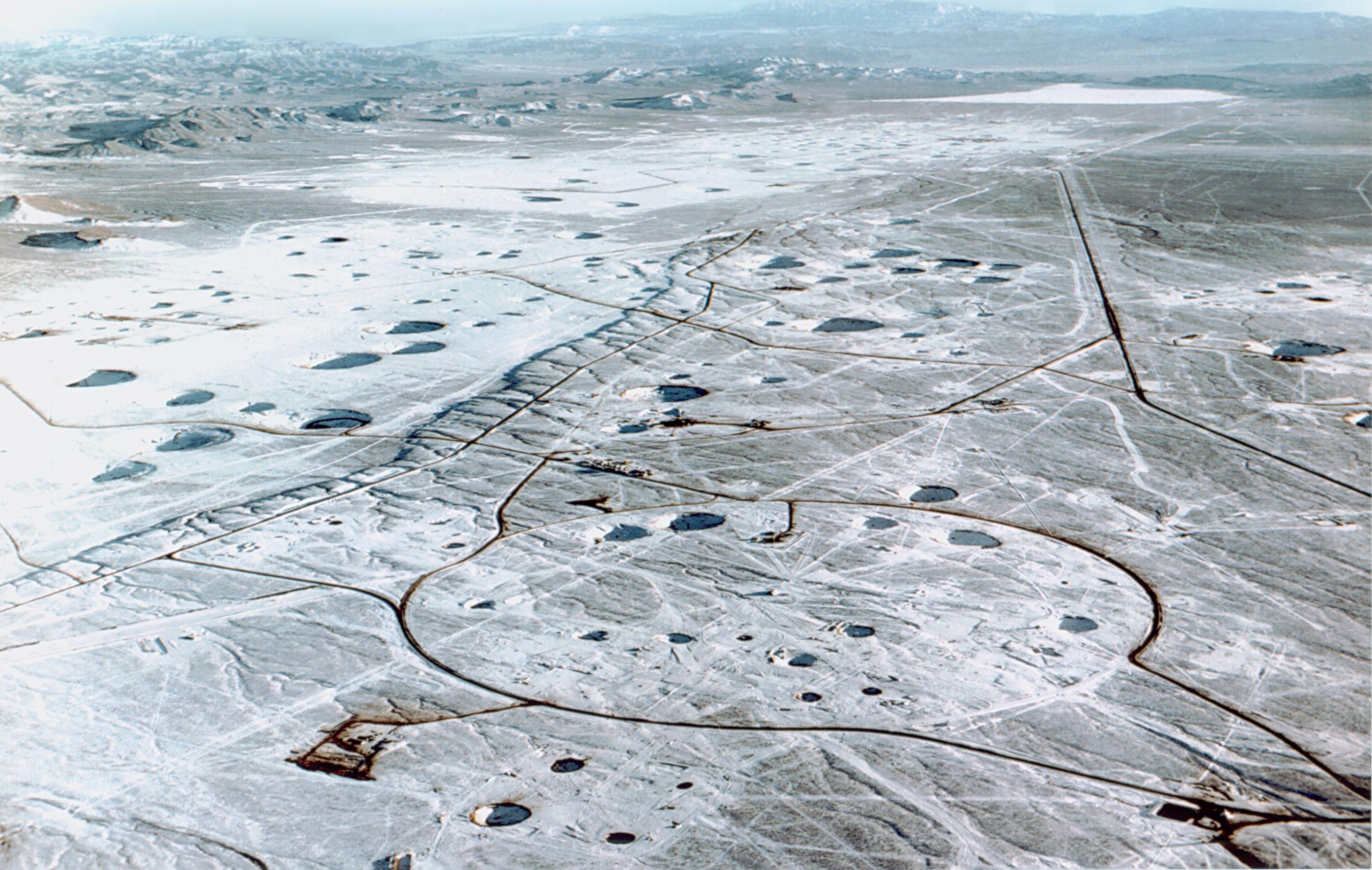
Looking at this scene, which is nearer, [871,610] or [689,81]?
[871,610]

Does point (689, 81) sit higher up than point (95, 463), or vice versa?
point (689, 81)

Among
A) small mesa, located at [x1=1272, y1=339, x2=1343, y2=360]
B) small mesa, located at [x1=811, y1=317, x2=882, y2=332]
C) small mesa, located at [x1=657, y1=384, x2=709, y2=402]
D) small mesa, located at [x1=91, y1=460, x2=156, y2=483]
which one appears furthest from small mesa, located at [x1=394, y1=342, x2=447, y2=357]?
small mesa, located at [x1=1272, y1=339, x2=1343, y2=360]

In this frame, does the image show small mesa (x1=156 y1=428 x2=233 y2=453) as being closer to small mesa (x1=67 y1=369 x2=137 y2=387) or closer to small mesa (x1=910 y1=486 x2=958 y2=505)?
small mesa (x1=67 y1=369 x2=137 y2=387)

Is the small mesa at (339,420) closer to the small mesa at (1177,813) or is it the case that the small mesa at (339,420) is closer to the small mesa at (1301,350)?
the small mesa at (1177,813)

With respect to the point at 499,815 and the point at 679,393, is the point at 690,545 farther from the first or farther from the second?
the point at 679,393

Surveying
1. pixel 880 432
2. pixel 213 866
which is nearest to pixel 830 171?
pixel 880 432

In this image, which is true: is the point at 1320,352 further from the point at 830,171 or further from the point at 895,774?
the point at 830,171
